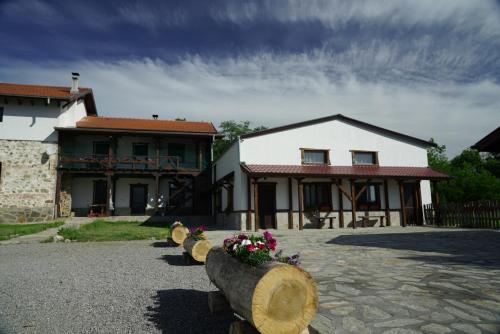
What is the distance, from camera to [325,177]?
1599cm

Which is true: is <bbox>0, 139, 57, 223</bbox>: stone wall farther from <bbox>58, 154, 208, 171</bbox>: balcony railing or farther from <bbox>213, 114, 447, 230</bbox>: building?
<bbox>213, 114, 447, 230</bbox>: building

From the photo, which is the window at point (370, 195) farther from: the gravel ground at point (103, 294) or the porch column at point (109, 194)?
the porch column at point (109, 194)

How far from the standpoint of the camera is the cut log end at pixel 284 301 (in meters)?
2.55

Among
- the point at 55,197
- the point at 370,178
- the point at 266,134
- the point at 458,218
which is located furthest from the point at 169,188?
the point at 458,218

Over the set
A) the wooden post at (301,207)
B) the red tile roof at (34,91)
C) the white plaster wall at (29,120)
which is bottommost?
the wooden post at (301,207)

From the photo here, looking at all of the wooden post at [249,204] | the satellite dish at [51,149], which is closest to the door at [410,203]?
the wooden post at [249,204]

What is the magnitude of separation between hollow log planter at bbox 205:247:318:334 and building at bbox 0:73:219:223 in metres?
19.1

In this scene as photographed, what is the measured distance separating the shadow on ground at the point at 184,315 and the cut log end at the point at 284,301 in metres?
0.96

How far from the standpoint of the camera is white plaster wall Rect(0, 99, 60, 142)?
1962cm

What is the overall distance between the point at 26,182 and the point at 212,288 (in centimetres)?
1960

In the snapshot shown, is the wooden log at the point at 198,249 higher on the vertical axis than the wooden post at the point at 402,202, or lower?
lower

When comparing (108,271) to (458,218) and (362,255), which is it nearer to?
(362,255)

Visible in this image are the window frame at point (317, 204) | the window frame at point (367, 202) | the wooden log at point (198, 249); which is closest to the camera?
the wooden log at point (198, 249)

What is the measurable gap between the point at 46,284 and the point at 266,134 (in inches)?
507
